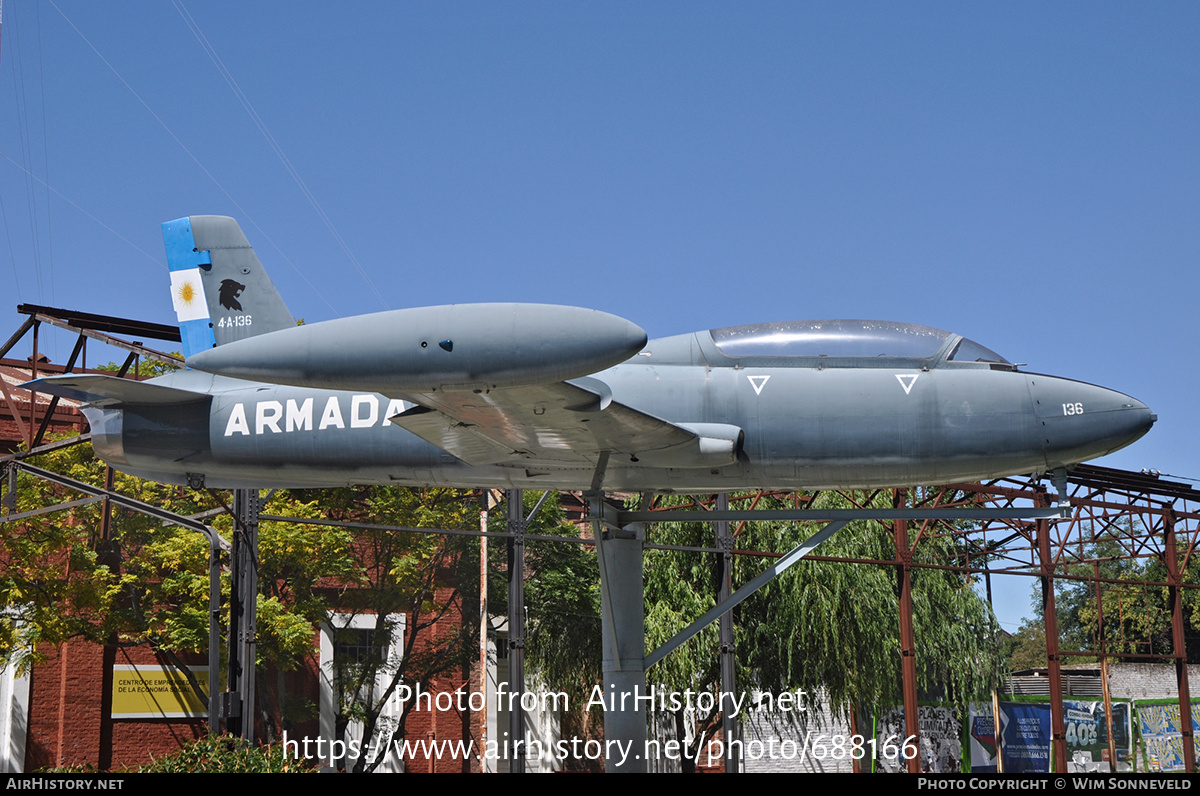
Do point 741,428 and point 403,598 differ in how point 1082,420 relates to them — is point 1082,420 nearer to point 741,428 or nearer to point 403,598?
point 741,428

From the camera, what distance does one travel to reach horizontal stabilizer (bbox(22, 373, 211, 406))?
1058 cm

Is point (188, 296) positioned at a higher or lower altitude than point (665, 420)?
higher

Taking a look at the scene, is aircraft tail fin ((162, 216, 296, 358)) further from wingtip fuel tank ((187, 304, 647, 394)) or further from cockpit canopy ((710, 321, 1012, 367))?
cockpit canopy ((710, 321, 1012, 367))

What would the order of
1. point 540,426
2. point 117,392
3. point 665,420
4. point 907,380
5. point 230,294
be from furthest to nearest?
point 230,294
point 117,392
point 907,380
point 665,420
point 540,426

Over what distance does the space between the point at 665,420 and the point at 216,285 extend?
6620 mm

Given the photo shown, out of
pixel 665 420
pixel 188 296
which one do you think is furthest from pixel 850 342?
pixel 188 296

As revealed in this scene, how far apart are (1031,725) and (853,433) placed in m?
33.3

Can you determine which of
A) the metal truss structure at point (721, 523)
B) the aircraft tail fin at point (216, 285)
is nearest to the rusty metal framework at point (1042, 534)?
the metal truss structure at point (721, 523)

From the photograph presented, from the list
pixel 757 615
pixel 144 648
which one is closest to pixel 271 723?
pixel 144 648

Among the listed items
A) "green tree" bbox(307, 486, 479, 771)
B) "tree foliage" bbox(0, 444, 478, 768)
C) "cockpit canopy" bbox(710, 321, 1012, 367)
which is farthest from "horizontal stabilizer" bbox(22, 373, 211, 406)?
"green tree" bbox(307, 486, 479, 771)

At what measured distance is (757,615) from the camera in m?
29.5

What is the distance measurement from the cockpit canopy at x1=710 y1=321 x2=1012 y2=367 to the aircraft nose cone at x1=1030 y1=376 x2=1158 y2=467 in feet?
2.01

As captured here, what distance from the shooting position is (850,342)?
10.5 meters

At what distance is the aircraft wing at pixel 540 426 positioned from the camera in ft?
28.8
